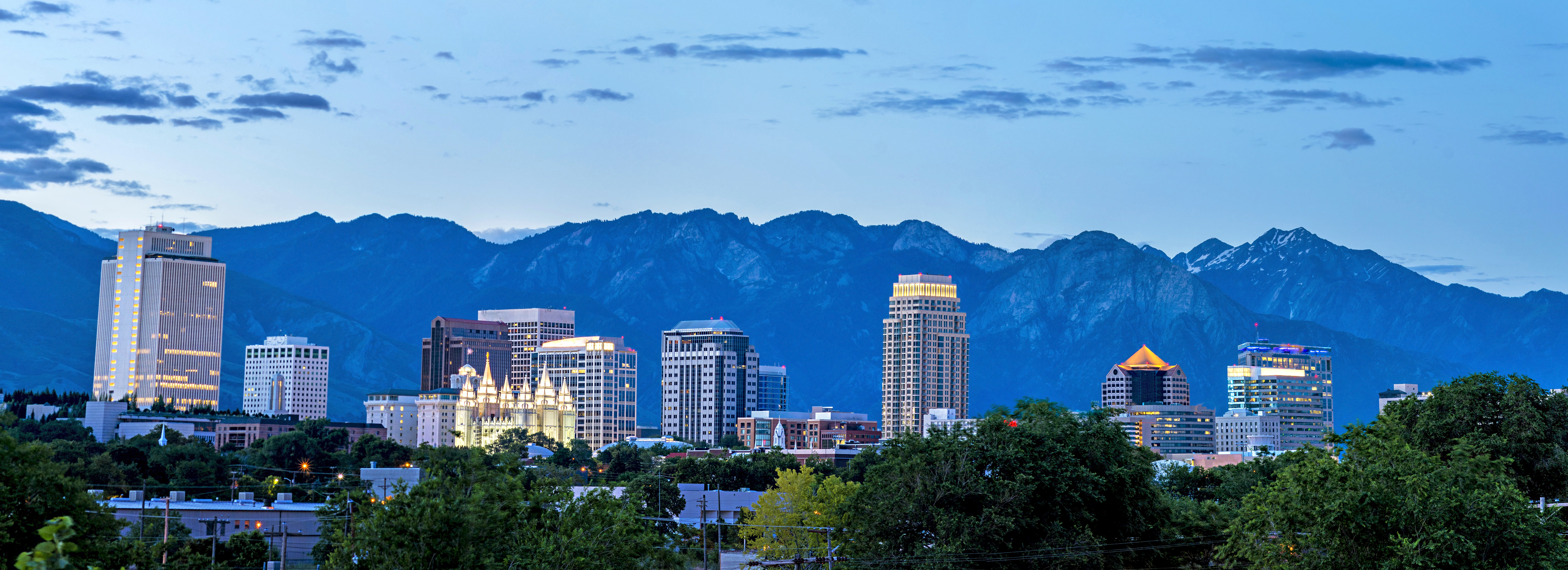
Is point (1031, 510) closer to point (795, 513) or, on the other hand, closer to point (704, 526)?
point (704, 526)

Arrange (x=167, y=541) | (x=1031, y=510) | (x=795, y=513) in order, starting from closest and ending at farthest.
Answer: (x=1031, y=510) → (x=167, y=541) → (x=795, y=513)

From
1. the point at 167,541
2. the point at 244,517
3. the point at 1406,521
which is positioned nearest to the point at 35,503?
the point at 167,541

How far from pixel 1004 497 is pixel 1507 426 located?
3031 cm

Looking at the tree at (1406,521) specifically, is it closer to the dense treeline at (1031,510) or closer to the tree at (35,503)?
the dense treeline at (1031,510)

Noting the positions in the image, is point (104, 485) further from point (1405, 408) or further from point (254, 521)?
point (1405, 408)

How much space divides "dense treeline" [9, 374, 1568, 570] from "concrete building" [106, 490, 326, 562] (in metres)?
6.93

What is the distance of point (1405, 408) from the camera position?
105 meters

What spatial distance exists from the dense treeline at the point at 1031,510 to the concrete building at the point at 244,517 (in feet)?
22.7

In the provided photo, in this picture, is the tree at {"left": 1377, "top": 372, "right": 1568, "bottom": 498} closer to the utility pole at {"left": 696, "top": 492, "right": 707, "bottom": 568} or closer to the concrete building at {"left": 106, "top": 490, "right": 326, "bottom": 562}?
the utility pole at {"left": 696, "top": 492, "right": 707, "bottom": 568}

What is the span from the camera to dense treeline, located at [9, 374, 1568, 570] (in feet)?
213

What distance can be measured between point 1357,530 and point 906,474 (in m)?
30.6

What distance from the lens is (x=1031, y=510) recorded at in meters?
95.9

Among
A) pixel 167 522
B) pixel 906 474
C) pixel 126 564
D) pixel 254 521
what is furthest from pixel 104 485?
pixel 126 564

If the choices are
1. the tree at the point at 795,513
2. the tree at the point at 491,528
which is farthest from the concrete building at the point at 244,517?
the tree at the point at 491,528
